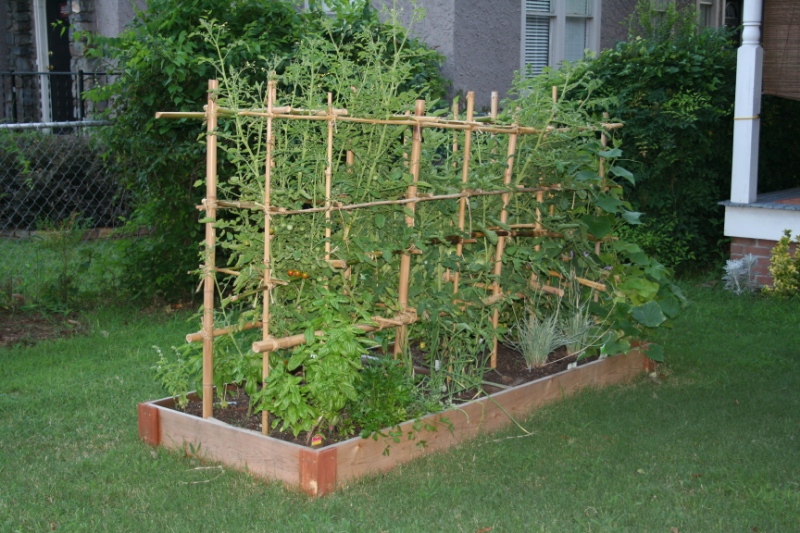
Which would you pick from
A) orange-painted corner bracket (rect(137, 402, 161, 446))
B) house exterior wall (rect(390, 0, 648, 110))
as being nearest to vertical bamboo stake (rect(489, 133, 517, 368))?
orange-painted corner bracket (rect(137, 402, 161, 446))

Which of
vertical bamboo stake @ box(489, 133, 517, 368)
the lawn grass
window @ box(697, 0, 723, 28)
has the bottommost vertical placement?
the lawn grass

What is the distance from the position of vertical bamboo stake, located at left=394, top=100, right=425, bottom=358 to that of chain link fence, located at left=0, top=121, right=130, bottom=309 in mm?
3405

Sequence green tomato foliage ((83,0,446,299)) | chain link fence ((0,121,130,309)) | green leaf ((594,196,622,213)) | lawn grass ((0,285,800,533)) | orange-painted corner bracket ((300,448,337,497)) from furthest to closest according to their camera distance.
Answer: chain link fence ((0,121,130,309))
green tomato foliage ((83,0,446,299))
green leaf ((594,196,622,213))
orange-painted corner bracket ((300,448,337,497))
lawn grass ((0,285,800,533))

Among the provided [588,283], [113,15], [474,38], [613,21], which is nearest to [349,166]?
[588,283]

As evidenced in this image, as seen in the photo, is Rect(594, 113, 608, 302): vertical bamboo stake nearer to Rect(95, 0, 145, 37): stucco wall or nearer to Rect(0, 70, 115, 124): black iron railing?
Rect(0, 70, 115, 124): black iron railing

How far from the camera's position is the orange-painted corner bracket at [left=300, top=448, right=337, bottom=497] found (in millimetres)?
3855

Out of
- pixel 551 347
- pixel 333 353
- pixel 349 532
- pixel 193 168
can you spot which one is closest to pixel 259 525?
pixel 349 532

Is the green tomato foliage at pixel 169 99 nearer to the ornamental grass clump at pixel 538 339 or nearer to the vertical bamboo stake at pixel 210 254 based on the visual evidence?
the ornamental grass clump at pixel 538 339

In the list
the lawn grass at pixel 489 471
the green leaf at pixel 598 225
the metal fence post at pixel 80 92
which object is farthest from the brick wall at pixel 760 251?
the metal fence post at pixel 80 92

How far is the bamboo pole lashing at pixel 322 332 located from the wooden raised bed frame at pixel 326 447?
40 centimetres

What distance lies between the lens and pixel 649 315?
550cm

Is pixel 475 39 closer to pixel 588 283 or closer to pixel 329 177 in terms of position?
pixel 588 283

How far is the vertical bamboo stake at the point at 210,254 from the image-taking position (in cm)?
415

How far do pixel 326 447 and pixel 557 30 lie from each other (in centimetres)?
787
